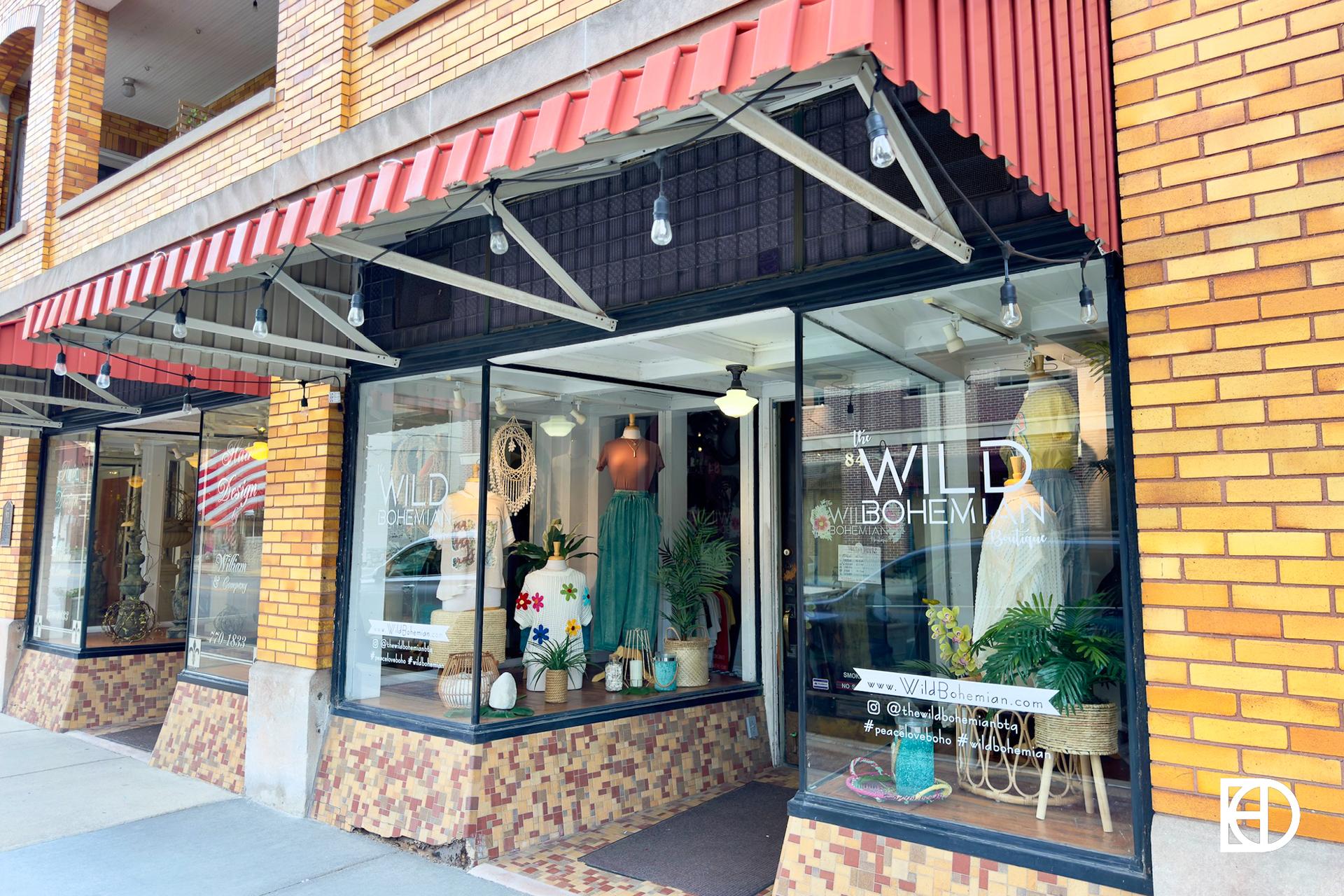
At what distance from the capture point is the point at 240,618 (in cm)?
648

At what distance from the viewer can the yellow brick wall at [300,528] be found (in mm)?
5562

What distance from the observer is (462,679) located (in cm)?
511

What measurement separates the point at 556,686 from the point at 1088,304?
148 inches

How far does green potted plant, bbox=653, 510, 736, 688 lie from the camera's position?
628 centimetres

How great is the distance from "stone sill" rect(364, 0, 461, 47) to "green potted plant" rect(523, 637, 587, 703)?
3.81 meters

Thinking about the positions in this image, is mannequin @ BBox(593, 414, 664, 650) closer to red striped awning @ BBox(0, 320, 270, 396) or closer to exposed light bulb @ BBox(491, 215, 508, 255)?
red striped awning @ BBox(0, 320, 270, 396)

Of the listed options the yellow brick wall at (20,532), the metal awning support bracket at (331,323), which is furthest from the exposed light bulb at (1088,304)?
the yellow brick wall at (20,532)

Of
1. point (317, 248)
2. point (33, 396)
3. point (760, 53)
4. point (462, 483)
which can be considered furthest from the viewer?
point (33, 396)

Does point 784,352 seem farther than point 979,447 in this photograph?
Yes

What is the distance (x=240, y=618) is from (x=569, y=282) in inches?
159

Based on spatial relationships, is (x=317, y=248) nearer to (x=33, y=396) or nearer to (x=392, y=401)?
(x=392, y=401)

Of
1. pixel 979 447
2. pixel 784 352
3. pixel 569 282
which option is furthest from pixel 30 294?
pixel 979 447

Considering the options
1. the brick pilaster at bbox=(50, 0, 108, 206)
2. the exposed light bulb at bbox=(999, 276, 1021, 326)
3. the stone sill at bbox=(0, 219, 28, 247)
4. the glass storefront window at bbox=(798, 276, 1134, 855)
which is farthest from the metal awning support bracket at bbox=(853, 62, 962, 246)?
the stone sill at bbox=(0, 219, 28, 247)

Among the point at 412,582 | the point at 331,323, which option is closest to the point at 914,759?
the point at 412,582
